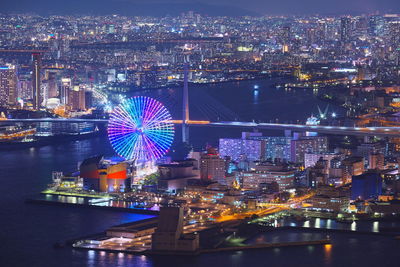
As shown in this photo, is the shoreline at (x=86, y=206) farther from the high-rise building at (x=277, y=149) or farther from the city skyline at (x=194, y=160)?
the high-rise building at (x=277, y=149)

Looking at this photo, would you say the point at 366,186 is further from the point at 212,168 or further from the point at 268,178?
the point at 212,168

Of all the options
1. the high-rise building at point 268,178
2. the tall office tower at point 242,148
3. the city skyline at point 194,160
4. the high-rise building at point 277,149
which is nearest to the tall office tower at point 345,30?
the city skyline at point 194,160

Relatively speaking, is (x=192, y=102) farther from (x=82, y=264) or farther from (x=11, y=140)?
(x=82, y=264)

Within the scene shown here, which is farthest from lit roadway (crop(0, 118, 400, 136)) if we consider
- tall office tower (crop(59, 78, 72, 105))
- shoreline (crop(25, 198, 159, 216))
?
shoreline (crop(25, 198, 159, 216))

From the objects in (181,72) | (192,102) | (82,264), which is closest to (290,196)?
(82,264)

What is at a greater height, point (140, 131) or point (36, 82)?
point (36, 82)

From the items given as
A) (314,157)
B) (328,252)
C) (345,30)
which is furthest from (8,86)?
(345,30)
